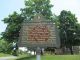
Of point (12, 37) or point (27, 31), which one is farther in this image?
point (12, 37)

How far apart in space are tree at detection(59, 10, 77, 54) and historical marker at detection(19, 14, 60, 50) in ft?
187

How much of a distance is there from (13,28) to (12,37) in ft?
7.05

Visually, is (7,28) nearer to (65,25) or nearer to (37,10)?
(37,10)

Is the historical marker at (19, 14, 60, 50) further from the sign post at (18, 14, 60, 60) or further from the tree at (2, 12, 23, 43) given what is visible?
the tree at (2, 12, 23, 43)

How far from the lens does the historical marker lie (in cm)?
1165

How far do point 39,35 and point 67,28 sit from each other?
60.4m

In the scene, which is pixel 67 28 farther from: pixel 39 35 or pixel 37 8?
pixel 39 35

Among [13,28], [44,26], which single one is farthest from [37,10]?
[44,26]

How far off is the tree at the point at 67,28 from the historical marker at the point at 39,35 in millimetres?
57067

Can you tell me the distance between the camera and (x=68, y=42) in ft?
228

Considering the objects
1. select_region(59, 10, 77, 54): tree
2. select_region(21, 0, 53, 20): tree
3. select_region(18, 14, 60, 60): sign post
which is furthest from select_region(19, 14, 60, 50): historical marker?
select_region(59, 10, 77, 54): tree

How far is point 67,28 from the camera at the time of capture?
71.8m

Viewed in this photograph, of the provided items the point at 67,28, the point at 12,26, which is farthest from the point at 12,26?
the point at 67,28

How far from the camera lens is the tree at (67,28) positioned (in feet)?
228
